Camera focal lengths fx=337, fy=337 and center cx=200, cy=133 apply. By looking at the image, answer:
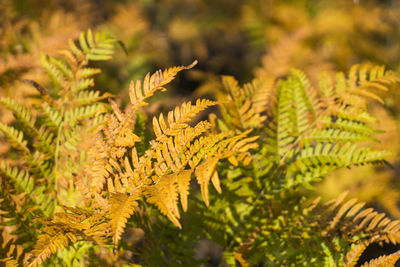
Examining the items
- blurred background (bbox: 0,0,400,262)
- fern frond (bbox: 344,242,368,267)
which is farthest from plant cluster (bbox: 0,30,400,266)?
blurred background (bbox: 0,0,400,262)

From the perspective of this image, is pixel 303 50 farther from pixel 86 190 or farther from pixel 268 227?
pixel 86 190

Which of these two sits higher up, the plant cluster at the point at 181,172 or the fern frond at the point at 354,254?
the plant cluster at the point at 181,172

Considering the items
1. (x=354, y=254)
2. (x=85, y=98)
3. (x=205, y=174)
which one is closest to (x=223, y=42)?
(x=85, y=98)

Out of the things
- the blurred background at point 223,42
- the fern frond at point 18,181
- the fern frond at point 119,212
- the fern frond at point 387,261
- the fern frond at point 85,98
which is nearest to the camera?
the fern frond at point 119,212

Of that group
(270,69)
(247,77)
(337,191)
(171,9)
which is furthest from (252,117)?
(171,9)

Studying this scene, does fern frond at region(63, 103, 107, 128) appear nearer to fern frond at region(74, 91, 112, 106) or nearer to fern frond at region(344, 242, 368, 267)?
fern frond at region(74, 91, 112, 106)

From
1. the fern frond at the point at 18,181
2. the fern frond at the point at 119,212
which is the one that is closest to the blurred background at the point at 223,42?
the fern frond at the point at 18,181

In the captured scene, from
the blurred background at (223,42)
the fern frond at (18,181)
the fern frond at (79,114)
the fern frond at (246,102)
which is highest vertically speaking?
the blurred background at (223,42)

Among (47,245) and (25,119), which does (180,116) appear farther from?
(25,119)

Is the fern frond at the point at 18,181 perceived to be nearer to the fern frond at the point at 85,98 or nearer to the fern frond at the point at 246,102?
the fern frond at the point at 85,98
